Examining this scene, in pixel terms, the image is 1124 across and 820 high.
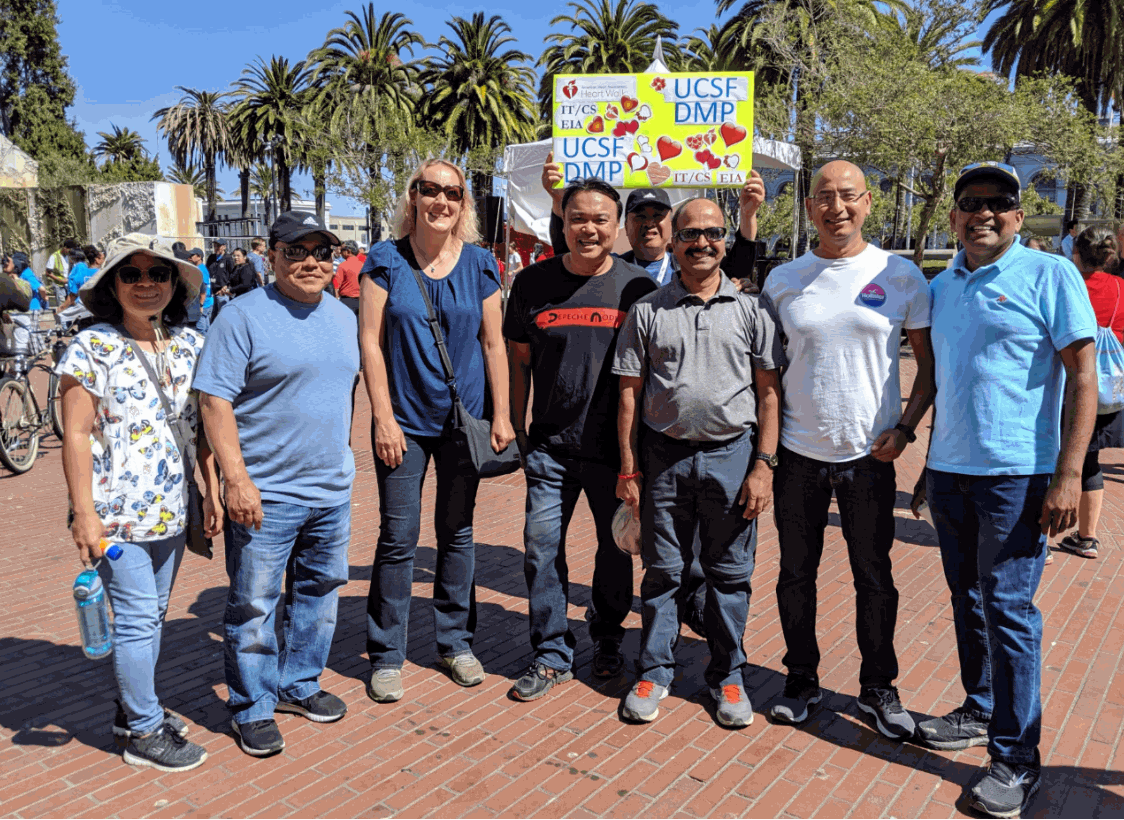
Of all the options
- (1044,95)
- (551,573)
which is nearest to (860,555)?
(551,573)

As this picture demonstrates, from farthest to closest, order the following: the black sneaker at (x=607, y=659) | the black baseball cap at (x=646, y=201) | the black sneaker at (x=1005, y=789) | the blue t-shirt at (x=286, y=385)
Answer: the black baseball cap at (x=646, y=201) < the black sneaker at (x=607, y=659) < the blue t-shirt at (x=286, y=385) < the black sneaker at (x=1005, y=789)

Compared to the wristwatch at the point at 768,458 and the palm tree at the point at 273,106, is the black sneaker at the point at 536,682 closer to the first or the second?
the wristwatch at the point at 768,458

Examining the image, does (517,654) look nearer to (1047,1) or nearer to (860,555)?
(860,555)

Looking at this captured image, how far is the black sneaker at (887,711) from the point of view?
332 cm

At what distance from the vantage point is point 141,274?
3006 millimetres

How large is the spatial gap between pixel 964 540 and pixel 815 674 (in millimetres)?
854

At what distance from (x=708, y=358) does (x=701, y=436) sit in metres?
0.30

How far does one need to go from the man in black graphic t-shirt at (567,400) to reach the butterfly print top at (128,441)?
4.65ft

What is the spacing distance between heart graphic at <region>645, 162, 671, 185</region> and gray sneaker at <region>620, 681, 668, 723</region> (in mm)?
3821

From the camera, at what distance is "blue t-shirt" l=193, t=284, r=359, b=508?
304 centimetres

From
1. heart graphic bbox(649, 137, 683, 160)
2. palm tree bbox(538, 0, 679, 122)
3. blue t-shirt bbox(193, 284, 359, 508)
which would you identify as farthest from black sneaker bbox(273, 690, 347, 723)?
palm tree bbox(538, 0, 679, 122)

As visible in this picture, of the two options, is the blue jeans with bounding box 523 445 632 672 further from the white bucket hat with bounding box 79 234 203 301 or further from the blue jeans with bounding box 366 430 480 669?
the white bucket hat with bounding box 79 234 203 301

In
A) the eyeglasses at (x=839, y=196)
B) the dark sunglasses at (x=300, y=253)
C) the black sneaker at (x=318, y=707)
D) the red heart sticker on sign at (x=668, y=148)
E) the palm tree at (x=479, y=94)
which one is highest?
the palm tree at (x=479, y=94)

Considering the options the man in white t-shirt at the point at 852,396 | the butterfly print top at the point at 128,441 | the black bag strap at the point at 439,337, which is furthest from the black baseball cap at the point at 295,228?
the man in white t-shirt at the point at 852,396
